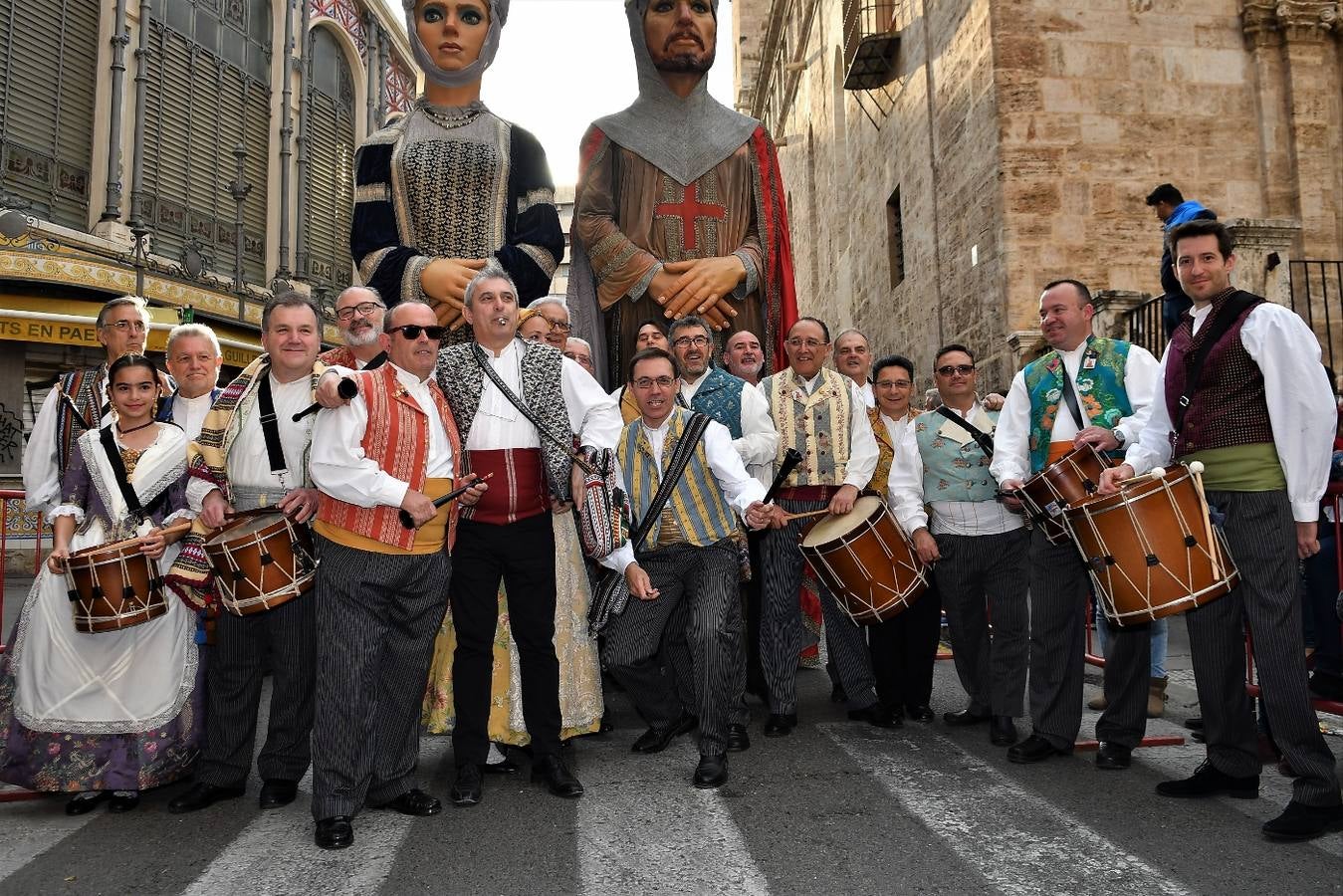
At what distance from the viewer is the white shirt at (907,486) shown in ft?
15.8

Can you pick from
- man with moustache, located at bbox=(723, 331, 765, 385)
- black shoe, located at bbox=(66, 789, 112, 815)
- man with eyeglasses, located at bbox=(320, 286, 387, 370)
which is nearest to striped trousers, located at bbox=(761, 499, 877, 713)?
man with moustache, located at bbox=(723, 331, 765, 385)

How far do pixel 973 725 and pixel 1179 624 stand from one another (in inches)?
153

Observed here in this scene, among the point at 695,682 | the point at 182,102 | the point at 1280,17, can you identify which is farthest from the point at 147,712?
the point at 182,102

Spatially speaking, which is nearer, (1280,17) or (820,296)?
(1280,17)

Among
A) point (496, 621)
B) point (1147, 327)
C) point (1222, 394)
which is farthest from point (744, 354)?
point (1147, 327)

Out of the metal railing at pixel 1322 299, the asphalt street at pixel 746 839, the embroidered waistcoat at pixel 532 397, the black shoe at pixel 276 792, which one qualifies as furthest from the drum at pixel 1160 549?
the metal railing at pixel 1322 299

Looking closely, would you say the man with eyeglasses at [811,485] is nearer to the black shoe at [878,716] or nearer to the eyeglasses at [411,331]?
the black shoe at [878,716]

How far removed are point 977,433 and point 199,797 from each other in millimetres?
3910

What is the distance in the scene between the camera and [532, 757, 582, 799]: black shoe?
11.8ft

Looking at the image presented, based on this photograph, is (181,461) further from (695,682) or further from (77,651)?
(695,682)

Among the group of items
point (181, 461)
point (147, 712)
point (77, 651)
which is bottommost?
point (147, 712)

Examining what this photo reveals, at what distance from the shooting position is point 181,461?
3.85m

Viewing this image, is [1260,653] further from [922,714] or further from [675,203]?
[675,203]

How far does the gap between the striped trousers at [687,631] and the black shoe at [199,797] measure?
161 centimetres
